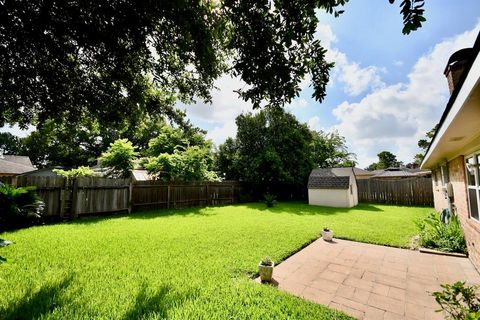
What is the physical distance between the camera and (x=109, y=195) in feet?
32.9

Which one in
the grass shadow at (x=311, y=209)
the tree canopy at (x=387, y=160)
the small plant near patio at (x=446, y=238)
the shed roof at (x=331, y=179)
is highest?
the tree canopy at (x=387, y=160)

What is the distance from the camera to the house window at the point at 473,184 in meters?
4.17

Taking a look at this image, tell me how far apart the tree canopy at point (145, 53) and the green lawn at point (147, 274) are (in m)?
2.68

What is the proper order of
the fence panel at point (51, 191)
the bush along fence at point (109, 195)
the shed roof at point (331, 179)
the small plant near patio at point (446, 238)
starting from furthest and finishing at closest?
the shed roof at point (331, 179) < the bush along fence at point (109, 195) < the fence panel at point (51, 191) < the small plant near patio at point (446, 238)

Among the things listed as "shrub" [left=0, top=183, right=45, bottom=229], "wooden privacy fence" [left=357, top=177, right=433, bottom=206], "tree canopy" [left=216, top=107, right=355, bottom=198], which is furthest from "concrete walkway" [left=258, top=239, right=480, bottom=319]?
"tree canopy" [left=216, top=107, right=355, bottom=198]

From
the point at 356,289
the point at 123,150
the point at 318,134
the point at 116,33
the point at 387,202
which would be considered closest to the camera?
the point at 356,289

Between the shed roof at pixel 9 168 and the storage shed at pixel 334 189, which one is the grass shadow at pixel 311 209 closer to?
the storage shed at pixel 334 189

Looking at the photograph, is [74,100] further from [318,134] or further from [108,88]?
[318,134]

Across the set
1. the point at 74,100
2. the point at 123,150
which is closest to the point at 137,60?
the point at 74,100

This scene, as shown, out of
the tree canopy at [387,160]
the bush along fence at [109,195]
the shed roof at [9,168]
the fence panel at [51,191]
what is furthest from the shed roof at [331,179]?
the tree canopy at [387,160]

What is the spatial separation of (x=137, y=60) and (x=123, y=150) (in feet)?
28.7

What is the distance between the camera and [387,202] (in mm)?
16078

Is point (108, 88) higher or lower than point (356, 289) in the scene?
higher

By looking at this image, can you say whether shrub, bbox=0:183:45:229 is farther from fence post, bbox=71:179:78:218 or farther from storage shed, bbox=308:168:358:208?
storage shed, bbox=308:168:358:208
